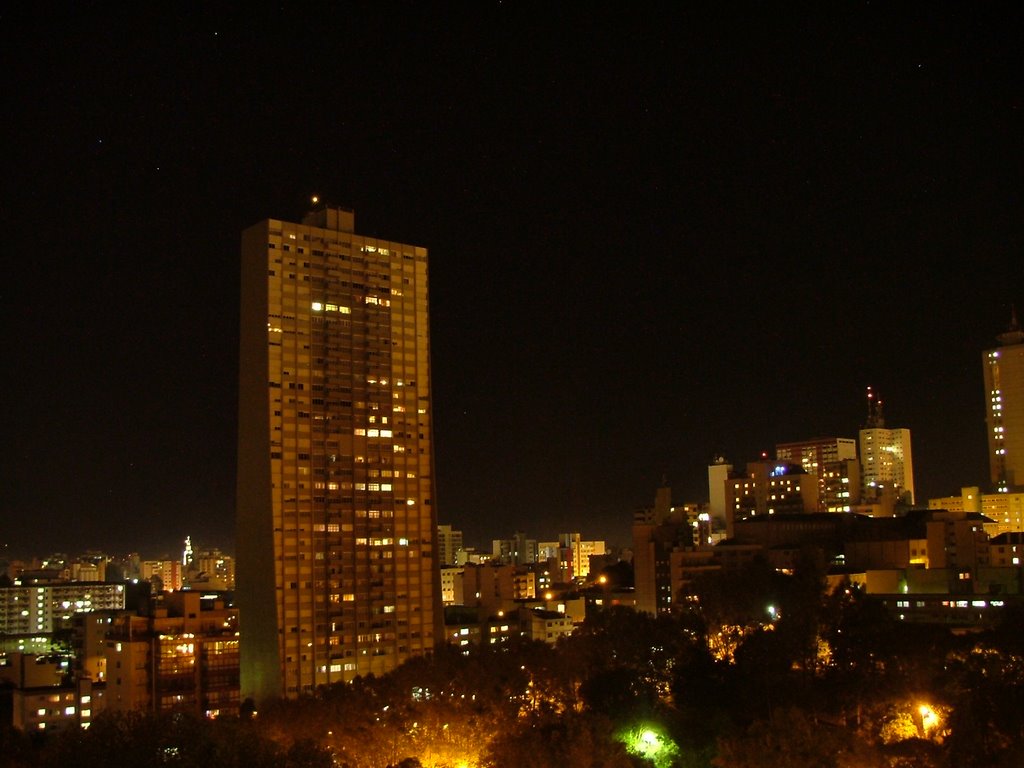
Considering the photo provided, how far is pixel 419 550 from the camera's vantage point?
125 feet

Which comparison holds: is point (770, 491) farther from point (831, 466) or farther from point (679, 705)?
point (679, 705)

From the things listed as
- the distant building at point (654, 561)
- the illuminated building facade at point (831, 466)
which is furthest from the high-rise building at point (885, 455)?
the distant building at point (654, 561)

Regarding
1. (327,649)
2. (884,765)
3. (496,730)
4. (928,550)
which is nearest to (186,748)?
(496,730)

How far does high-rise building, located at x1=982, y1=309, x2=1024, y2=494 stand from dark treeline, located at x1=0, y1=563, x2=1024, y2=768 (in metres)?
39.5

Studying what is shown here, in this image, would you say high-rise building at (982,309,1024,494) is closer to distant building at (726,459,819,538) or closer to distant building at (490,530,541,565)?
distant building at (726,459,819,538)

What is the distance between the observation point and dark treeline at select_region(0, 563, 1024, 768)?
17.2 metres

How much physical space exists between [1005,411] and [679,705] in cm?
4413

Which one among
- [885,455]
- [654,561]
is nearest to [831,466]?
[885,455]

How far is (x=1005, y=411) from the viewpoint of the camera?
60.0 metres

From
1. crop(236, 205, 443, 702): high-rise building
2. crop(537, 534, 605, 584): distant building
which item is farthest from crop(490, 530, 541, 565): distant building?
crop(236, 205, 443, 702): high-rise building

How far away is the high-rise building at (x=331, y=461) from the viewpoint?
34.7m

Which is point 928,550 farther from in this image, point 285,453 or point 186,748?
point 186,748

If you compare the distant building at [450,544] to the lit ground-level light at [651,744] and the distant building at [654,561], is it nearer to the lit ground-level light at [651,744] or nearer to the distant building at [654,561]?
the distant building at [654,561]

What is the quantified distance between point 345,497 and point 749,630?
54.3 ft
